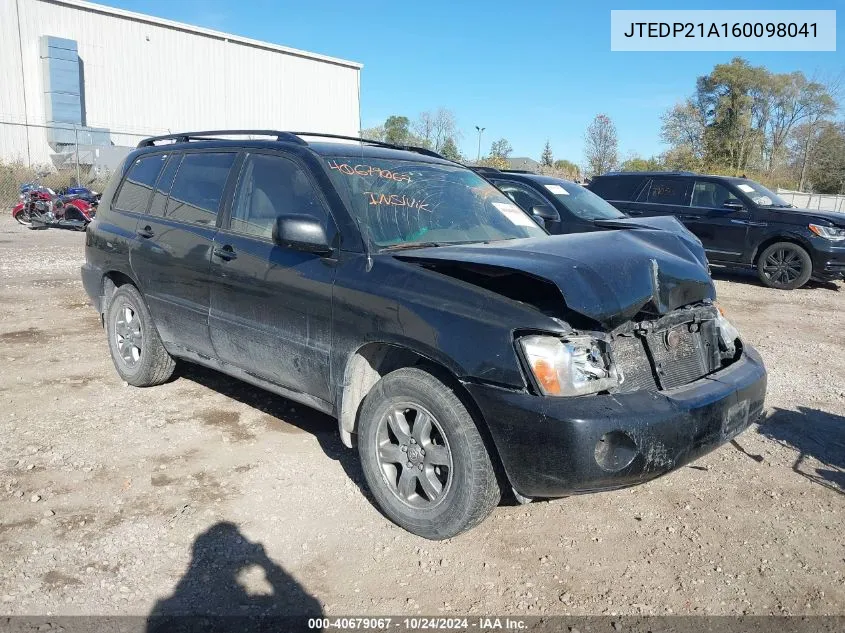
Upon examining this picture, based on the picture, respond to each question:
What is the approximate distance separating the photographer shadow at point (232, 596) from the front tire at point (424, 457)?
63 cm

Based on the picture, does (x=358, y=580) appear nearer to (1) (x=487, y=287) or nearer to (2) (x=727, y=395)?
(1) (x=487, y=287)

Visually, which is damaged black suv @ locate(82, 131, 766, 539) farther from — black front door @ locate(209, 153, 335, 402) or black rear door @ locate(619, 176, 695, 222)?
black rear door @ locate(619, 176, 695, 222)

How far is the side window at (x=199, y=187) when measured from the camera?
4.26 metres

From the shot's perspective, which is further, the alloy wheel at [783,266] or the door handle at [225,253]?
the alloy wheel at [783,266]

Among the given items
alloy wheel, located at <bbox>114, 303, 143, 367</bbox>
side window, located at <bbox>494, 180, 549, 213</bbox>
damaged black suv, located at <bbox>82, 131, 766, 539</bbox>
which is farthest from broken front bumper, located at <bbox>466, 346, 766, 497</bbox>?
side window, located at <bbox>494, 180, 549, 213</bbox>

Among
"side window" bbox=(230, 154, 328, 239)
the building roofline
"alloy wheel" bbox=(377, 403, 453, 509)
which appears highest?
the building roofline

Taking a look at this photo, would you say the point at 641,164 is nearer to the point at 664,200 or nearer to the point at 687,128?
the point at 687,128

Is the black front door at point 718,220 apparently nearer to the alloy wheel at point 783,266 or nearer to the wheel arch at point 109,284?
the alloy wheel at point 783,266

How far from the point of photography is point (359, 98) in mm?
43312

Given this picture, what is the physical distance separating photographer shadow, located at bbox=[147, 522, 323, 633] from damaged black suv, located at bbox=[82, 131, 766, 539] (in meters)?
0.65

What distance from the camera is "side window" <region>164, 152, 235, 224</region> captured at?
4258 millimetres

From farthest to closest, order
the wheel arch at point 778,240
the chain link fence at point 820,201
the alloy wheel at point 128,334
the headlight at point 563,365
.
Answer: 1. the chain link fence at point 820,201
2. the wheel arch at point 778,240
3. the alloy wheel at point 128,334
4. the headlight at point 563,365

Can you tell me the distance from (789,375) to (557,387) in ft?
13.7

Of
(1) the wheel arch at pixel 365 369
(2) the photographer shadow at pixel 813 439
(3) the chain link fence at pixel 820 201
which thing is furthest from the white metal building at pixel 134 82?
A: (3) the chain link fence at pixel 820 201
